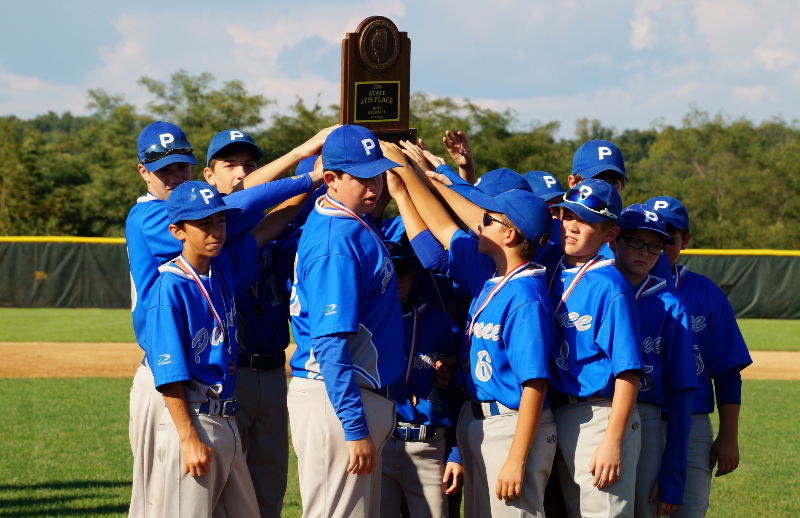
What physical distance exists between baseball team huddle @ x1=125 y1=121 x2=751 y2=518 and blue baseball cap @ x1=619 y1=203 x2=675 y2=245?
1cm

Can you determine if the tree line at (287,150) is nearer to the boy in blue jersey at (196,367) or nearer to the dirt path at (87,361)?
the dirt path at (87,361)

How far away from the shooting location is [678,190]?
146ft

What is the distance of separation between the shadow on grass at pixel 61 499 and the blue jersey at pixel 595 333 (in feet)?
12.8

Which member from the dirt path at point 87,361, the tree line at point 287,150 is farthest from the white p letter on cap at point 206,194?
the tree line at point 287,150

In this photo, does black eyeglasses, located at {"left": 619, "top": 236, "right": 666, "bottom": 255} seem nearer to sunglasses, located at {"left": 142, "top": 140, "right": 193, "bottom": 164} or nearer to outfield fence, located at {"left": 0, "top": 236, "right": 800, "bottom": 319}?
sunglasses, located at {"left": 142, "top": 140, "right": 193, "bottom": 164}

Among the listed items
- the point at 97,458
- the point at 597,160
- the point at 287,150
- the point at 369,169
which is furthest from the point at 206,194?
the point at 287,150

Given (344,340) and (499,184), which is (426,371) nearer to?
(344,340)

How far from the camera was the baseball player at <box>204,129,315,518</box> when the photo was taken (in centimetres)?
404

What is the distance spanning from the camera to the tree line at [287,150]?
124ft

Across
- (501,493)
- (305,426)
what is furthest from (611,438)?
(305,426)

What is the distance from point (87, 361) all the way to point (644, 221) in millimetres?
12050

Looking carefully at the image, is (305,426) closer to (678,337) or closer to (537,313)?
(537,313)

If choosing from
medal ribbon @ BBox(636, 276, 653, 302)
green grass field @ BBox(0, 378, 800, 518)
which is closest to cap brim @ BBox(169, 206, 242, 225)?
medal ribbon @ BBox(636, 276, 653, 302)

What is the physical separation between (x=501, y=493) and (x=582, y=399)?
21.5 inches
